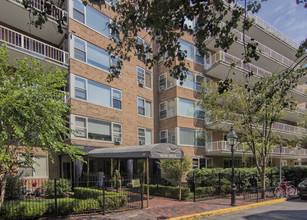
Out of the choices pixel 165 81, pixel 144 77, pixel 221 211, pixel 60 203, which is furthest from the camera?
pixel 165 81

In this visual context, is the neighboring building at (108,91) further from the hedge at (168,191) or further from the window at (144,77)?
the hedge at (168,191)

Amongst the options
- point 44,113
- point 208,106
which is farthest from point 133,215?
point 208,106

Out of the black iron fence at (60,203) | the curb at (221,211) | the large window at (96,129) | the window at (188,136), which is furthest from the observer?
the window at (188,136)

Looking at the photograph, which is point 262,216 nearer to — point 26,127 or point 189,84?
point 26,127

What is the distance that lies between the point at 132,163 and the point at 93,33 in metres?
11.2

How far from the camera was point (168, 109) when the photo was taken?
23.2 m

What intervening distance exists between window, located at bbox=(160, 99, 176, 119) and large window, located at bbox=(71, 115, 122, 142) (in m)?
5.54

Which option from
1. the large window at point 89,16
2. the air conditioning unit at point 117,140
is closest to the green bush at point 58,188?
the air conditioning unit at point 117,140

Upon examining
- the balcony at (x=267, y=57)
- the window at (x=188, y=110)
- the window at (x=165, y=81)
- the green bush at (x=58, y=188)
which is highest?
the balcony at (x=267, y=57)

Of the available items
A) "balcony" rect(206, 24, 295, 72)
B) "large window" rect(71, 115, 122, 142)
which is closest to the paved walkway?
"large window" rect(71, 115, 122, 142)

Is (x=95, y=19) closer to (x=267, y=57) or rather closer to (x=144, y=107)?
(x=144, y=107)

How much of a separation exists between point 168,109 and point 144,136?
3628mm

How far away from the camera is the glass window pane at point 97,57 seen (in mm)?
18250

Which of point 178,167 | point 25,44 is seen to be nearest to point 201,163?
point 178,167
